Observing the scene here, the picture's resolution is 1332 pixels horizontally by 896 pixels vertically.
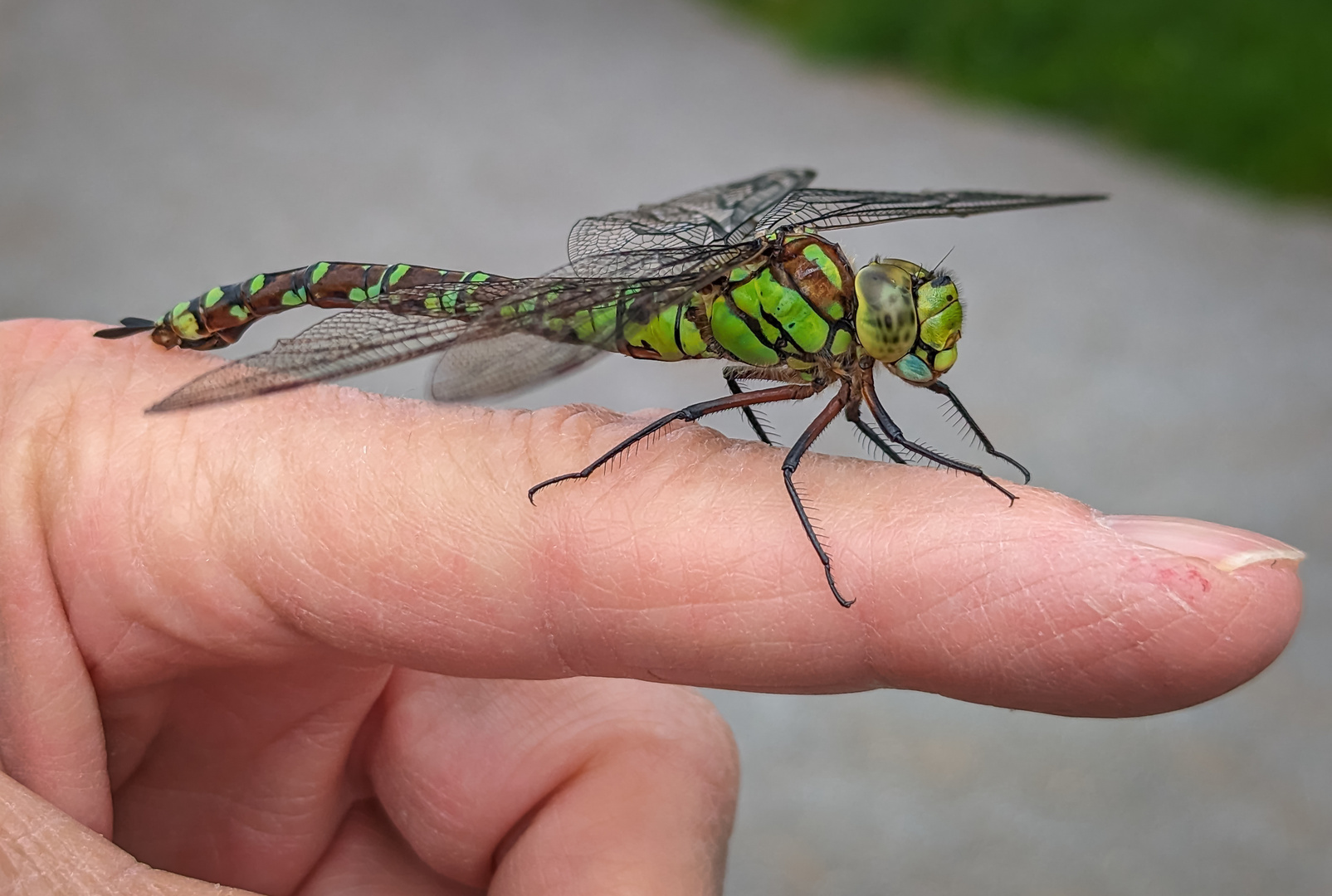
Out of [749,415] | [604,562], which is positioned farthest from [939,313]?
[604,562]

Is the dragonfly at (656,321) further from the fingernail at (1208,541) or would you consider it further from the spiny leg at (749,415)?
the fingernail at (1208,541)

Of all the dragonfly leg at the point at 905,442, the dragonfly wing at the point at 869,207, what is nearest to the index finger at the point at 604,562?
the dragonfly leg at the point at 905,442

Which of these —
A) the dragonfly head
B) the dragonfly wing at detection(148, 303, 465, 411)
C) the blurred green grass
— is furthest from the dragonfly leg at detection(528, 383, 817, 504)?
the blurred green grass

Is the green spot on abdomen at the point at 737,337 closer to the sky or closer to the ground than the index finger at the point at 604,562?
closer to the sky

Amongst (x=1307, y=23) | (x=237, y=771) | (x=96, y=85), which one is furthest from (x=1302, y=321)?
(x=96, y=85)

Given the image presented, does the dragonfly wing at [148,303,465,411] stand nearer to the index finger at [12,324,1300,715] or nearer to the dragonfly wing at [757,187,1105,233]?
the index finger at [12,324,1300,715]

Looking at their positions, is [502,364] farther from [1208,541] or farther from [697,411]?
[1208,541]
